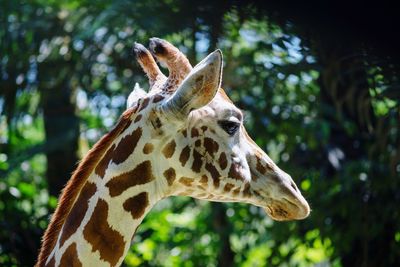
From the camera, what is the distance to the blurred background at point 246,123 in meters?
8.76

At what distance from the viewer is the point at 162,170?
154 inches

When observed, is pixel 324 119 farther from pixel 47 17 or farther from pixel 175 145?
pixel 175 145

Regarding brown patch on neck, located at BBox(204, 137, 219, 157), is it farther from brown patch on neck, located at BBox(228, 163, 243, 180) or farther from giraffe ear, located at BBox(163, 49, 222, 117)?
giraffe ear, located at BBox(163, 49, 222, 117)

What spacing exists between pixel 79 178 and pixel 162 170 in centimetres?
38

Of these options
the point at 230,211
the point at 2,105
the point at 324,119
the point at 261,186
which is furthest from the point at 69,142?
the point at 261,186

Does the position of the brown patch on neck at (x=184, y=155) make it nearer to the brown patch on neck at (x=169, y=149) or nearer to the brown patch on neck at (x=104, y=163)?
the brown patch on neck at (x=169, y=149)

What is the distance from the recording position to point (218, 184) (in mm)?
4039

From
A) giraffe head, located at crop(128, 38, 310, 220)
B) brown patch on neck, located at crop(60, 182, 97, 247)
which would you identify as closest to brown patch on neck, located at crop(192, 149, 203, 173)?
giraffe head, located at crop(128, 38, 310, 220)

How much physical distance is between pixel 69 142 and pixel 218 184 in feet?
21.1

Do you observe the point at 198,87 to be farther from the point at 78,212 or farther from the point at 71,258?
the point at 71,258

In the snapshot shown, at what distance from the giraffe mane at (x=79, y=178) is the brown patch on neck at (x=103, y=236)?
18 centimetres

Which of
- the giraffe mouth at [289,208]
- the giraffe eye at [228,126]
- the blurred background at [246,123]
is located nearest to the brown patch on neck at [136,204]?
the giraffe eye at [228,126]

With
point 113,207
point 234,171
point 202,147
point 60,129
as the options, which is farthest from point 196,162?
point 60,129

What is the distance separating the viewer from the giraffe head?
3846 millimetres
